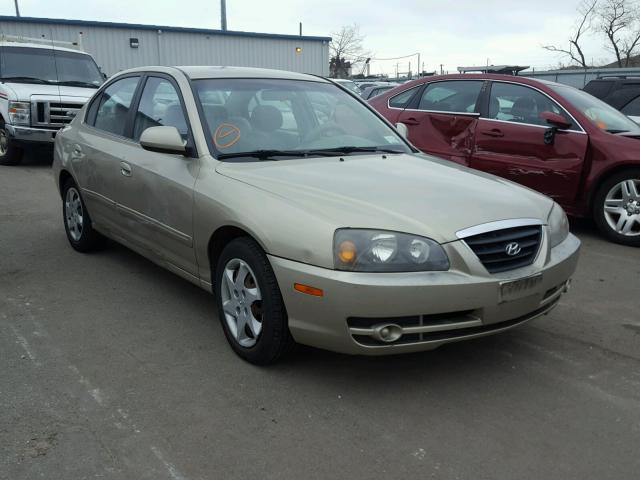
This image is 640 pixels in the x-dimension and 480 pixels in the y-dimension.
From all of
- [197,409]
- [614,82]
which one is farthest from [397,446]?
[614,82]

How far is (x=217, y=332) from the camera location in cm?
395

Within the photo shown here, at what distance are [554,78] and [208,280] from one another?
936 inches

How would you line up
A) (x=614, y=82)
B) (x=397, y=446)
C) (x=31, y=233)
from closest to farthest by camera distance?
(x=397, y=446) → (x=31, y=233) → (x=614, y=82)

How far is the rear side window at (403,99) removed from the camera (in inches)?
315

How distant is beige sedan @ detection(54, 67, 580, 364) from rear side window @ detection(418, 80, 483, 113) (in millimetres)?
2900

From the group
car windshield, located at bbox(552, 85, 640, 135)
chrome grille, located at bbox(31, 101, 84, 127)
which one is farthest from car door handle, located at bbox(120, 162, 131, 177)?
chrome grille, located at bbox(31, 101, 84, 127)

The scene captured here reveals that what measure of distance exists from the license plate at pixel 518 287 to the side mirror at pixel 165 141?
6.60ft

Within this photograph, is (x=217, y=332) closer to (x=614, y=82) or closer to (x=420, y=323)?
(x=420, y=323)

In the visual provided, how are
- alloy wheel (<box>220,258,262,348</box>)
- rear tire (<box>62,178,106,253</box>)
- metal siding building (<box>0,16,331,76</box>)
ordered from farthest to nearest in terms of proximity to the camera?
1. metal siding building (<box>0,16,331,76</box>)
2. rear tire (<box>62,178,106,253</box>)
3. alloy wheel (<box>220,258,262,348</box>)

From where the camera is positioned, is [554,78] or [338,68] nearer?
[554,78]

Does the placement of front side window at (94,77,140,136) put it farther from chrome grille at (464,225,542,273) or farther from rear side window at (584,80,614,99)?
rear side window at (584,80,614,99)

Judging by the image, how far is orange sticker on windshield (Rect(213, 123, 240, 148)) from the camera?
152 inches

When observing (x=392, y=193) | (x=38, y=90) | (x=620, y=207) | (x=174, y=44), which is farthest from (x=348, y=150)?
(x=174, y=44)

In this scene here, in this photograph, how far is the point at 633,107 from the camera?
9328 mm
